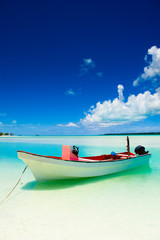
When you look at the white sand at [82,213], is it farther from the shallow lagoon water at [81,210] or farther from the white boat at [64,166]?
the white boat at [64,166]

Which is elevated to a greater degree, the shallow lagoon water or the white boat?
the white boat

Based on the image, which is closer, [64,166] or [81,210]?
[81,210]

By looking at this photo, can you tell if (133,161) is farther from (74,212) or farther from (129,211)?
(74,212)

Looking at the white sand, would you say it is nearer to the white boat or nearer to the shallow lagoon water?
the shallow lagoon water

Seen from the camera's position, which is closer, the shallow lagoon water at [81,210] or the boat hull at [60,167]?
the shallow lagoon water at [81,210]

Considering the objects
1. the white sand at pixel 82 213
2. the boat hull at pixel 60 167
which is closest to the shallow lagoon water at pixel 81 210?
the white sand at pixel 82 213

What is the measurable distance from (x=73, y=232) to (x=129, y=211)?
2.51 meters

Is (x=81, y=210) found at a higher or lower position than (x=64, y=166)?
lower

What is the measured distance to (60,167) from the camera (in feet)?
27.3

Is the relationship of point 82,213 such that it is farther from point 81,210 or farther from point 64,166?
point 64,166

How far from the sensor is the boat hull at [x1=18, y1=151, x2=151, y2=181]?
790 cm

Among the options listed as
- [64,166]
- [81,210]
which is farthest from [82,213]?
[64,166]

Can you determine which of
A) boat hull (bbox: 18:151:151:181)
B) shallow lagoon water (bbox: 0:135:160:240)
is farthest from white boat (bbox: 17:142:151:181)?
shallow lagoon water (bbox: 0:135:160:240)

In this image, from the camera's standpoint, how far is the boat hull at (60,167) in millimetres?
7898
